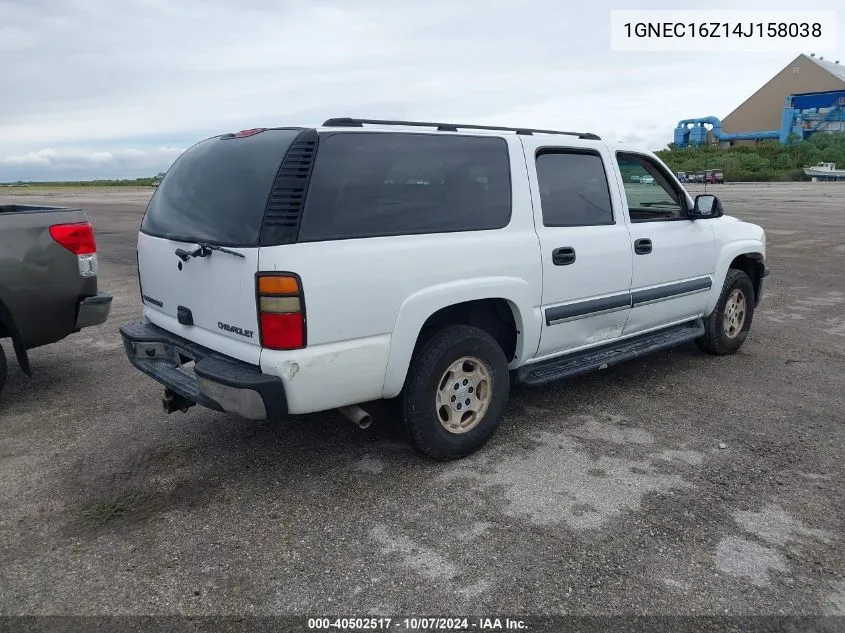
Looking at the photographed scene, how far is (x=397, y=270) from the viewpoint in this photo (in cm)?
346

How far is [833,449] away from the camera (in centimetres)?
407

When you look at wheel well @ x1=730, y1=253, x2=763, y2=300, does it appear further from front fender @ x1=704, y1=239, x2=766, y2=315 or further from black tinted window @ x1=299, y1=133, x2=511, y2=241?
black tinted window @ x1=299, y1=133, x2=511, y2=241

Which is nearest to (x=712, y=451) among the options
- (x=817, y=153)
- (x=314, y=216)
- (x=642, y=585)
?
(x=642, y=585)

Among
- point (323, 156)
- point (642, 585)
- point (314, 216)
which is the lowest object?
point (642, 585)

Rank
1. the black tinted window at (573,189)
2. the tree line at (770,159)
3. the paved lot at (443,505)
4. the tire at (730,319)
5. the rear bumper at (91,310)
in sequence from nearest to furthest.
Result: 1. the paved lot at (443,505)
2. the black tinted window at (573,189)
3. the rear bumper at (91,310)
4. the tire at (730,319)
5. the tree line at (770,159)

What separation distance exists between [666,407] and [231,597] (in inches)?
127

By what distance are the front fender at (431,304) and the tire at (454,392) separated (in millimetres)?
122

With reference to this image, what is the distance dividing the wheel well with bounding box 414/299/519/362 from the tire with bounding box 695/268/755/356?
92.2 inches

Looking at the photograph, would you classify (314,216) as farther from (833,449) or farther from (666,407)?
(833,449)

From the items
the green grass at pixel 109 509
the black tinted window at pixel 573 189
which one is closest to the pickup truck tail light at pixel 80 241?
the green grass at pixel 109 509

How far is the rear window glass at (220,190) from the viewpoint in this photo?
132 inches

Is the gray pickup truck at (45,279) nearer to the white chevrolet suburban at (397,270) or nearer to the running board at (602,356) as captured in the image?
the white chevrolet suburban at (397,270)

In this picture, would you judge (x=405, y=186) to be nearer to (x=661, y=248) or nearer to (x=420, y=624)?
(x=420, y=624)

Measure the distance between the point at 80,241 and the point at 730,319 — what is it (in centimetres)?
527
